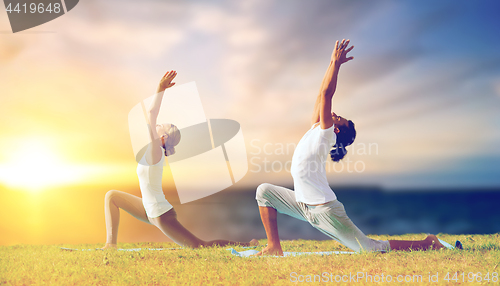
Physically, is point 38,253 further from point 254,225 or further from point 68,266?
point 254,225

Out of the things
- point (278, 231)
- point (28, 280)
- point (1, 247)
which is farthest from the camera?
point (1, 247)

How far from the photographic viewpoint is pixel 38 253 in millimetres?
5281

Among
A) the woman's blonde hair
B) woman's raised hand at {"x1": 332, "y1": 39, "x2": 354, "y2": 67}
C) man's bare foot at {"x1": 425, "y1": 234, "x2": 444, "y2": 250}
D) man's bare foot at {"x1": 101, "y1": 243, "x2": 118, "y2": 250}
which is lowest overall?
man's bare foot at {"x1": 425, "y1": 234, "x2": 444, "y2": 250}

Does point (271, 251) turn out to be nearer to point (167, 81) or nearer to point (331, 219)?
point (331, 219)

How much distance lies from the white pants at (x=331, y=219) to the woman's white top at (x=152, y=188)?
5.40 feet

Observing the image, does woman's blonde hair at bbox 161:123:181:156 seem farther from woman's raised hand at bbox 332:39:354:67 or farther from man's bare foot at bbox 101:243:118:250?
woman's raised hand at bbox 332:39:354:67

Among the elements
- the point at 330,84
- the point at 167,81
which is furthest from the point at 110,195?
the point at 330,84

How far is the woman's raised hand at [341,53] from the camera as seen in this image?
13.7ft

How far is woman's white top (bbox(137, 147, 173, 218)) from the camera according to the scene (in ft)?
16.3

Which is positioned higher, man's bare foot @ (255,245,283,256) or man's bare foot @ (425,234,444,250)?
man's bare foot @ (255,245,283,256)

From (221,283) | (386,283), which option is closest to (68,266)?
(221,283)

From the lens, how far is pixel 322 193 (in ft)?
14.1

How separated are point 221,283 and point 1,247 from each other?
495 centimetres

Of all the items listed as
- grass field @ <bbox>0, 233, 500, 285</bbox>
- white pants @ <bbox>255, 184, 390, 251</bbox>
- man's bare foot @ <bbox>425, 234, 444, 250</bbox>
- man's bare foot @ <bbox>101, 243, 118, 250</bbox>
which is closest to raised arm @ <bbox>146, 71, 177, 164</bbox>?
grass field @ <bbox>0, 233, 500, 285</bbox>
